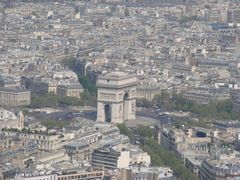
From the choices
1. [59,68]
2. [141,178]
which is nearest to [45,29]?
[59,68]

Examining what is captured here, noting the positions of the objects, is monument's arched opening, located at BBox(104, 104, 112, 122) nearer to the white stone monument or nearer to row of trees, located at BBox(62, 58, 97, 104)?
the white stone monument

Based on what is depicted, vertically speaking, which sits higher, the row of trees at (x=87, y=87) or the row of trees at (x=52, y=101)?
the row of trees at (x=52, y=101)

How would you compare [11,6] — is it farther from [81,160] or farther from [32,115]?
[81,160]

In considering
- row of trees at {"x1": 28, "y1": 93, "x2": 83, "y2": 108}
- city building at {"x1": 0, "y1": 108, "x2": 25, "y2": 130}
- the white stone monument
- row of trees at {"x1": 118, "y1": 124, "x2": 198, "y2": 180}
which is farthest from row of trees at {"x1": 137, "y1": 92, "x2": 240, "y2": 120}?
city building at {"x1": 0, "y1": 108, "x2": 25, "y2": 130}

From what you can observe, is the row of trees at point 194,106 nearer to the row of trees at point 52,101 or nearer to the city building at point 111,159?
the row of trees at point 52,101

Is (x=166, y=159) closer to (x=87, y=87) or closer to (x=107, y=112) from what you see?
(x=107, y=112)

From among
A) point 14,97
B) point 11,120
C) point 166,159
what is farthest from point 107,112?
point 166,159

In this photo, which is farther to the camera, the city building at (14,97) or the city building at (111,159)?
the city building at (14,97)

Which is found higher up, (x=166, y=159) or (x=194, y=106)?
(x=166, y=159)

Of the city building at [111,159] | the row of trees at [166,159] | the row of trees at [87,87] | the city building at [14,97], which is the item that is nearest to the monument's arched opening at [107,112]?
the row of trees at [87,87]
